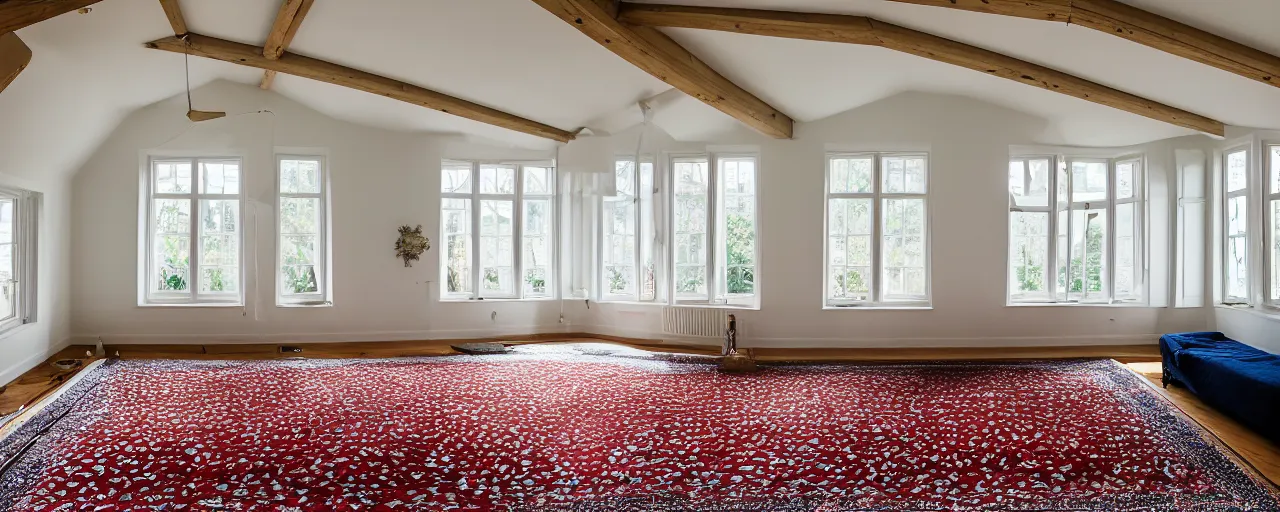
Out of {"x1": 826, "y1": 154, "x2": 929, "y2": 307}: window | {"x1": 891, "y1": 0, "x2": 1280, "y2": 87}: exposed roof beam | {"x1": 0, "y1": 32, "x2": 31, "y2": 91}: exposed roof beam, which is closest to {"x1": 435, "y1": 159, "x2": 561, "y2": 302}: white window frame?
{"x1": 826, "y1": 154, "x2": 929, "y2": 307}: window

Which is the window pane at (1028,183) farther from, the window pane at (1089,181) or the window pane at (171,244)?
the window pane at (171,244)

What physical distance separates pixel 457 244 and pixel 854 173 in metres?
4.45

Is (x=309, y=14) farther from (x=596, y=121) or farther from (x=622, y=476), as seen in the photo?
(x=622, y=476)

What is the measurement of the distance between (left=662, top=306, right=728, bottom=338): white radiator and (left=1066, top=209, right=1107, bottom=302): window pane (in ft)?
12.1

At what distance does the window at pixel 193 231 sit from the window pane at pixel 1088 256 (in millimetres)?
8894

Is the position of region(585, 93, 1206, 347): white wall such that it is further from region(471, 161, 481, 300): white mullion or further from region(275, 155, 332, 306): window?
region(275, 155, 332, 306): window

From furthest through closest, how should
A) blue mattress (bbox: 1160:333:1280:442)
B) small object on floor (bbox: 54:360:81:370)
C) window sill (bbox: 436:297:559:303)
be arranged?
window sill (bbox: 436:297:559:303), small object on floor (bbox: 54:360:81:370), blue mattress (bbox: 1160:333:1280:442)

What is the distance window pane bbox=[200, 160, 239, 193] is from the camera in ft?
26.2

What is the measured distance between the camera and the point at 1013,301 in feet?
25.1

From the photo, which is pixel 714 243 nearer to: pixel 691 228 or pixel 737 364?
pixel 691 228

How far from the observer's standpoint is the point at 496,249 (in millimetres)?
8508

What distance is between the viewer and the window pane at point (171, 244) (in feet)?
25.9

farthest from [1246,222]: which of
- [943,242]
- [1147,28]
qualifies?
[1147,28]

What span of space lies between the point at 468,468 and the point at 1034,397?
13.5ft
